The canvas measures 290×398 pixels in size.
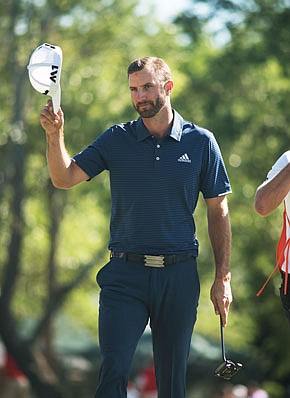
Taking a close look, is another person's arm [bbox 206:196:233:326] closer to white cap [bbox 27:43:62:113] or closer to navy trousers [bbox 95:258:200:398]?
navy trousers [bbox 95:258:200:398]

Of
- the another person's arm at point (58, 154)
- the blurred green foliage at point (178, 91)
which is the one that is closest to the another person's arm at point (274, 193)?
the another person's arm at point (58, 154)

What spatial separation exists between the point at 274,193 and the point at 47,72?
4.42 ft

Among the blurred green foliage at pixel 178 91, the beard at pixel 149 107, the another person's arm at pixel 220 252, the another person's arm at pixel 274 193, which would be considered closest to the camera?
the another person's arm at pixel 274 193

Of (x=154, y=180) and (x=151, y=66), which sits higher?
(x=151, y=66)

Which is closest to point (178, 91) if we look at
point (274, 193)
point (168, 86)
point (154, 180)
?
point (168, 86)

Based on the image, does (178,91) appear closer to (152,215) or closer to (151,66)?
(151,66)

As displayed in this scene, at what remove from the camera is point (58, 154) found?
585 cm

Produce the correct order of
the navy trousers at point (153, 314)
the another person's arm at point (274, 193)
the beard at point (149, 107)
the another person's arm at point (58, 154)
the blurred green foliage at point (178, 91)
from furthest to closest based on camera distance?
the blurred green foliage at point (178, 91), the beard at point (149, 107), the another person's arm at point (58, 154), the navy trousers at point (153, 314), the another person's arm at point (274, 193)

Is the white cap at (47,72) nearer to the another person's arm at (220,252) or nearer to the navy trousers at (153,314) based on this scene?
the navy trousers at (153,314)

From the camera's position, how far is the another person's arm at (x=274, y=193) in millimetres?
5512

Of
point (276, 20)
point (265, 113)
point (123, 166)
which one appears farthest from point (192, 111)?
point (123, 166)

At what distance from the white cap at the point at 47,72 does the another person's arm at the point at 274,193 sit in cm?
117

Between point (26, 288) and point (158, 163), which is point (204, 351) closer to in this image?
point (26, 288)

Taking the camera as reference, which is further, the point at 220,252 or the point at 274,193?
the point at 220,252
